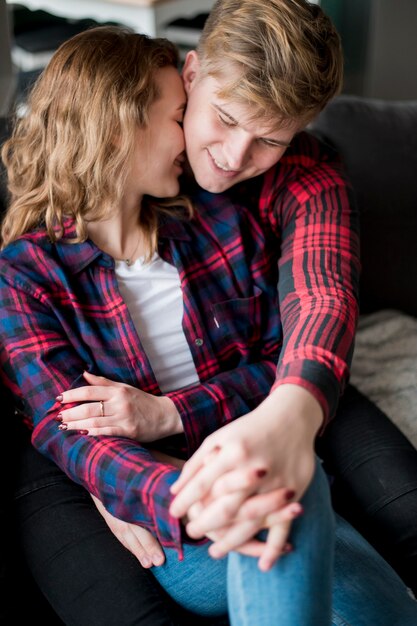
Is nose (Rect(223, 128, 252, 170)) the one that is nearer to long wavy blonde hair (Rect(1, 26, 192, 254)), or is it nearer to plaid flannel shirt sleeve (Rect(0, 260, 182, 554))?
long wavy blonde hair (Rect(1, 26, 192, 254))

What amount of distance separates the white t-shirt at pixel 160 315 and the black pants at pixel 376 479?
29 cm

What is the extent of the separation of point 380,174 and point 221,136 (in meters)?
0.57

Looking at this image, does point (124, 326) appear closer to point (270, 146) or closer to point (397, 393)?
point (270, 146)

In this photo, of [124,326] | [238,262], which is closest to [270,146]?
[238,262]

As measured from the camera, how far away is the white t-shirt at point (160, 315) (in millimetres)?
1274

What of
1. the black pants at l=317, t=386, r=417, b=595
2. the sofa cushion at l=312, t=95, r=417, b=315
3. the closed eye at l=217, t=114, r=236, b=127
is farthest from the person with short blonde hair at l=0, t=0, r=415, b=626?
the sofa cushion at l=312, t=95, r=417, b=315

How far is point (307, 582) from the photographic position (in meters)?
0.92

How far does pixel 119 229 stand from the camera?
4.18ft

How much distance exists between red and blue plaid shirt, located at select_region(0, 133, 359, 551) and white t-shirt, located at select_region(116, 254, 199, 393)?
0.08ft

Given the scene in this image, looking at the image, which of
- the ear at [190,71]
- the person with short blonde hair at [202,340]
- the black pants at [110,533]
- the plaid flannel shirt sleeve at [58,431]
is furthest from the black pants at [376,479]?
the ear at [190,71]

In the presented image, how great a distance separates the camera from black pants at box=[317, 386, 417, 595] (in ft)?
4.06

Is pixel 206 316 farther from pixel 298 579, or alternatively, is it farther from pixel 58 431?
pixel 298 579

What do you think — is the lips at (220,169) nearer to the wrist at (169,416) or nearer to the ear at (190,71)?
the ear at (190,71)

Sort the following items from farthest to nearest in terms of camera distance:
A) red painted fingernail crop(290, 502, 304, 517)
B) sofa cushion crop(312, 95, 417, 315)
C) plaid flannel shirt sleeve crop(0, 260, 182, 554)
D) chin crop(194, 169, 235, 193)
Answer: sofa cushion crop(312, 95, 417, 315), chin crop(194, 169, 235, 193), plaid flannel shirt sleeve crop(0, 260, 182, 554), red painted fingernail crop(290, 502, 304, 517)
